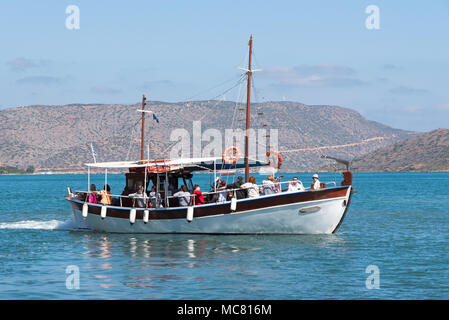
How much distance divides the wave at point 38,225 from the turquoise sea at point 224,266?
2128 millimetres

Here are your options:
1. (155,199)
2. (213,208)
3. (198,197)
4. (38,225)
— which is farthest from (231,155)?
(38,225)

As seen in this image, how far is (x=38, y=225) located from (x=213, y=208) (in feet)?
53.1

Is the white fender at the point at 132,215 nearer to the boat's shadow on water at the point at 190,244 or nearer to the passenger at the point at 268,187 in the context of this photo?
the boat's shadow on water at the point at 190,244

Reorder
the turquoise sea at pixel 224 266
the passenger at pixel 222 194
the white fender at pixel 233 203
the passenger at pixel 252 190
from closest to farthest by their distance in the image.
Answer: the turquoise sea at pixel 224 266 → the white fender at pixel 233 203 → the passenger at pixel 252 190 → the passenger at pixel 222 194

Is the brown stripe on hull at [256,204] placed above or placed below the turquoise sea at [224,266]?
above

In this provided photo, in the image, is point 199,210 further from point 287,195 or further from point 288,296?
point 288,296

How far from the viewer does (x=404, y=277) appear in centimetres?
2223

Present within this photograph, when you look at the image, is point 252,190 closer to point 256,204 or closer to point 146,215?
point 256,204

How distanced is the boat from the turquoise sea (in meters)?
0.50

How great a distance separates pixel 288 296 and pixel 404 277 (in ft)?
16.7

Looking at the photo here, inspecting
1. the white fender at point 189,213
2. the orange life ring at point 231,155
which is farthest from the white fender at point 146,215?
the orange life ring at point 231,155

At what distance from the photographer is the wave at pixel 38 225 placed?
39.5m

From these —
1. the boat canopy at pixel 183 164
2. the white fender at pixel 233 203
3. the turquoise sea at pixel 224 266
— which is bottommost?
the turquoise sea at pixel 224 266

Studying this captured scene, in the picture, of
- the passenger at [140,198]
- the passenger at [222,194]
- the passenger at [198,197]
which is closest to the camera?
the passenger at [222,194]
